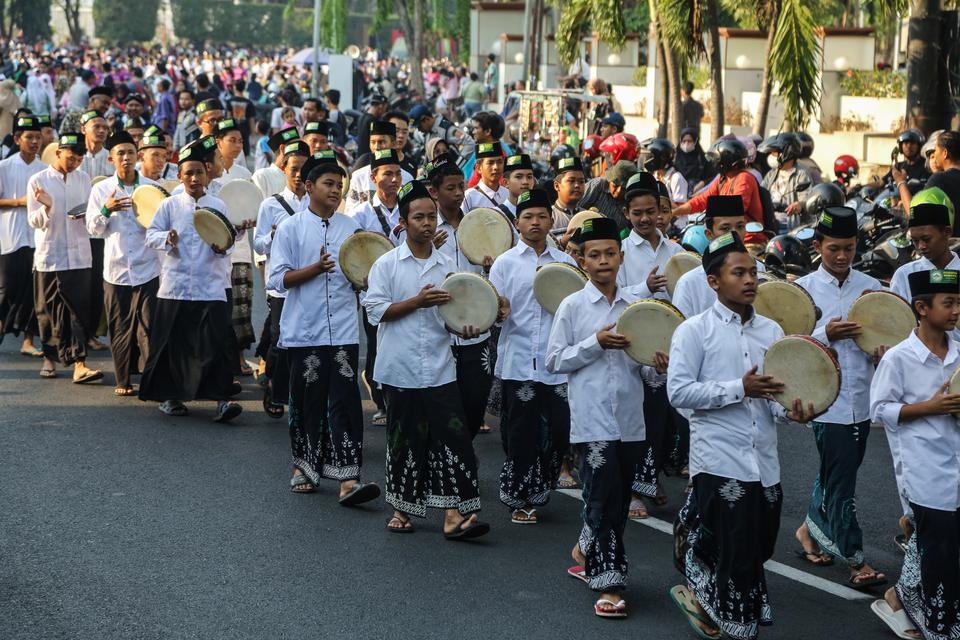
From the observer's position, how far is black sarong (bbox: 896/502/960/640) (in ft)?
20.1

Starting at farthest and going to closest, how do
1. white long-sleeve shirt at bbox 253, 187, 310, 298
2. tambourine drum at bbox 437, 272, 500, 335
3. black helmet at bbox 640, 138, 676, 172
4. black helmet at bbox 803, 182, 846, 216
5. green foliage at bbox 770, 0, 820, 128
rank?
green foliage at bbox 770, 0, 820, 128, black helmet at bbox 803, 182, 846, 216, black helmet at bbox 640, 138, 676, 172, white long-sleeve shirt at bbox 253, 187, 310, 298, tambourine drum at bbox 437, 272, 500, 335

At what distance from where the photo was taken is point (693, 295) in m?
7.97

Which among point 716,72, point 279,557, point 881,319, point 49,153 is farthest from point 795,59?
point 279,557

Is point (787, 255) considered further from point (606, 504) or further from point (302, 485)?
point (606, 504)

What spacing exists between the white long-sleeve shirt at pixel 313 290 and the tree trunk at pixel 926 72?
846 centimetres

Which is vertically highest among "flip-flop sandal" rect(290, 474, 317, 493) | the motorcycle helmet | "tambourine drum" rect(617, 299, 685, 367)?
the motorcycle helmet

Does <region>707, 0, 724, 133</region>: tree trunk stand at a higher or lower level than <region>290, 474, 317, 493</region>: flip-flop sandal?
higher

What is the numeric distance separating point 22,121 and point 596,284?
7367mm

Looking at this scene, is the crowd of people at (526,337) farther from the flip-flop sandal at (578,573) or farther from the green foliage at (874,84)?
the green foliage at (874,84)

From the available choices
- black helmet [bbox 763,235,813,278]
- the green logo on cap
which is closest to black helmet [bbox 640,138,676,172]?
black helmet [bbox 763,235,813,278]

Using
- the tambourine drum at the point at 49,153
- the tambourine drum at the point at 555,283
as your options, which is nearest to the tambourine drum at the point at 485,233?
the tambourine drum at the point at 555,283

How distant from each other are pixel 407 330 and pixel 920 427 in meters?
2.86

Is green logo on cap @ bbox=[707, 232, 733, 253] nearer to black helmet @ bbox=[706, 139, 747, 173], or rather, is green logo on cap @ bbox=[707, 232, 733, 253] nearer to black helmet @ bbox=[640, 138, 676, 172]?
black helmet @ bbox=[706, 139, 747, 173]

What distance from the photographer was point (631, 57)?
39.6 meters
